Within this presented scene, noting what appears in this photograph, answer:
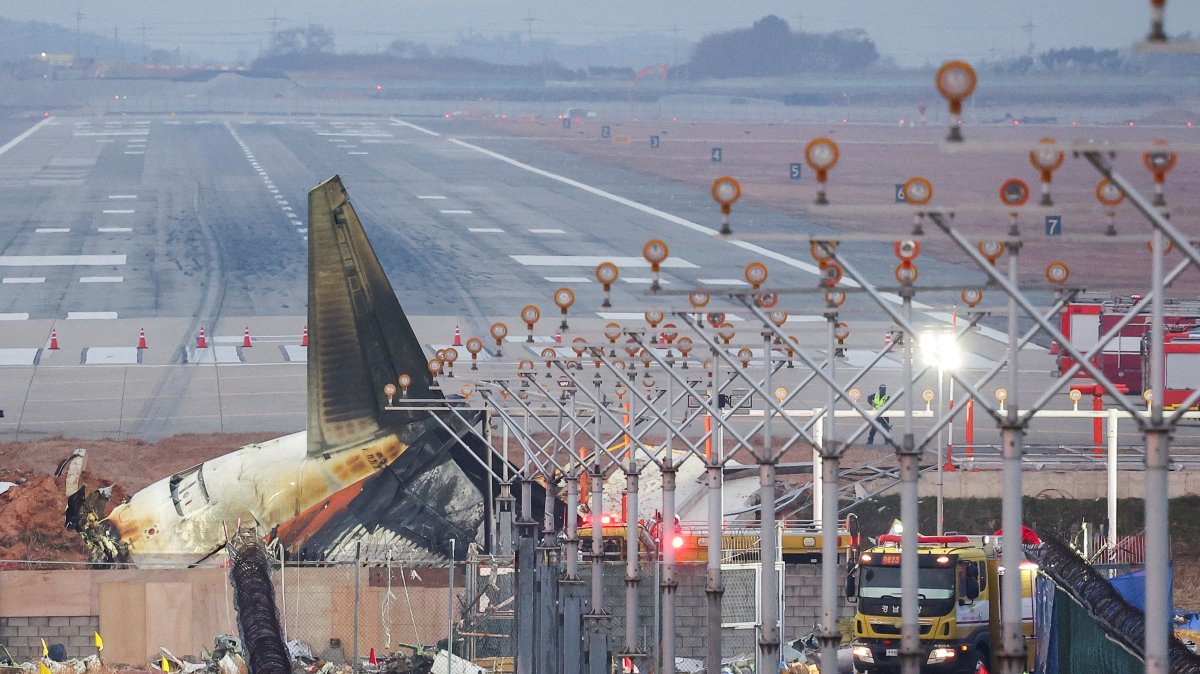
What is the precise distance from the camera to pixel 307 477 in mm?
46125

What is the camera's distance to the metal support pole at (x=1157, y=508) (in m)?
13.7

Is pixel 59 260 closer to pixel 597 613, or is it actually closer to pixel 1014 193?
pixel 597 613

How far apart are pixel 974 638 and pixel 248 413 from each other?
118 feet

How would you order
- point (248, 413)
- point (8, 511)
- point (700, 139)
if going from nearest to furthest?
point (8, 511) → point (248, 413) → point (700, 139)

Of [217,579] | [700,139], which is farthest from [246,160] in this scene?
[217,579]

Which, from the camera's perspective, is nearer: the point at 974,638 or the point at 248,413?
the point at 974,638

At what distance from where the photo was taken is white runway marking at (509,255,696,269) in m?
93.9

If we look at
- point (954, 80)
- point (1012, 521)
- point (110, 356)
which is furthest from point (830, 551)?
point (110, 356)

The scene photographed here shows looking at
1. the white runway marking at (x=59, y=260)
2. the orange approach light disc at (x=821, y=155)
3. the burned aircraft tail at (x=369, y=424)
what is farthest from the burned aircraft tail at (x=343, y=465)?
the white runway marking at (x=59, y=260)

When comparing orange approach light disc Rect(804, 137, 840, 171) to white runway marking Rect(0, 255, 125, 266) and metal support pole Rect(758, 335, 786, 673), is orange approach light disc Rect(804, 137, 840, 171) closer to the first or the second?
metal support pole Rect(758, 335, 786, 673)

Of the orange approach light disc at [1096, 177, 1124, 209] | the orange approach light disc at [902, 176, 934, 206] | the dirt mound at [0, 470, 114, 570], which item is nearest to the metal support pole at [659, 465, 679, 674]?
the orange approach light disc at [1096, 177, 1124, 209]

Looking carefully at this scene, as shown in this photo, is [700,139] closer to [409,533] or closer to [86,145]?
[86,145]

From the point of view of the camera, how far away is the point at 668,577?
27.0m

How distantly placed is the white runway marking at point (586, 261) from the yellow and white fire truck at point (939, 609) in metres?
60.3
